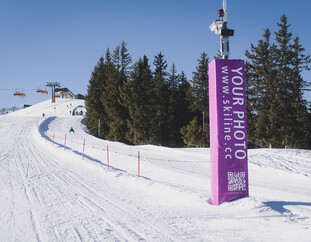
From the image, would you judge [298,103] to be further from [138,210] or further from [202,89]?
[138,210]

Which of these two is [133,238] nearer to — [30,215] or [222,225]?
[222,225]

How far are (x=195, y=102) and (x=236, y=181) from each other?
3409cm

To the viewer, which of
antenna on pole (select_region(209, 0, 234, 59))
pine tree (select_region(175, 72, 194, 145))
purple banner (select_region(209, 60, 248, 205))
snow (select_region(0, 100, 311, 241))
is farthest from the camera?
pine tree (select_region(175, 72, 194, 145))

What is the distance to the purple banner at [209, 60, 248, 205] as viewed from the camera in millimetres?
6043

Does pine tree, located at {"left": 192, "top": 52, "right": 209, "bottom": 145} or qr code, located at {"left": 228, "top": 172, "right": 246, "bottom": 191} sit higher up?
pine tree, located at {"left": 192, "top": 52, "right": 209, "bottom": 145}

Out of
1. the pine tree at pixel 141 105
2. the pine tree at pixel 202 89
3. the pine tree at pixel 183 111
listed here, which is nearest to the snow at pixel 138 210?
the pine tree at pixel 141 105

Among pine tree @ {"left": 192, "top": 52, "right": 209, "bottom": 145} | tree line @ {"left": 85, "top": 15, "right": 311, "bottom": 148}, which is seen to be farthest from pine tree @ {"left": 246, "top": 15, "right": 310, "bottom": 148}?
pine tree @ {"left": 192, "top": 52, "right": 209, "bottom": 145}

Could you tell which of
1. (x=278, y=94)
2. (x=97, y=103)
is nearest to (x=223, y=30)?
(x=278, y=94)

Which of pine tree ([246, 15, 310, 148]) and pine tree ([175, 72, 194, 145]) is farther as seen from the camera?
pine tree ([175, 72, 194, 145])

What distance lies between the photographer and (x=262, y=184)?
9977 millimetres

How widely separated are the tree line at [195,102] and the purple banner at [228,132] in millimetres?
23100

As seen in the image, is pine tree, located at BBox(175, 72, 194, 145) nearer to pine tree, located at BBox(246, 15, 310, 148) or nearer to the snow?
pine tree, located at BBox(246, 15, 310, 148)

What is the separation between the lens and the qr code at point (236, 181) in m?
6.06

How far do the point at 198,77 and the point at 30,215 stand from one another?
3694 centimetres
